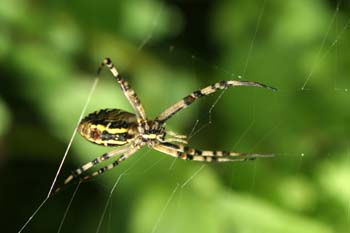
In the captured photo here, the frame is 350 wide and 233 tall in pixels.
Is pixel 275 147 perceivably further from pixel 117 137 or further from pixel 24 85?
pixel 24 85

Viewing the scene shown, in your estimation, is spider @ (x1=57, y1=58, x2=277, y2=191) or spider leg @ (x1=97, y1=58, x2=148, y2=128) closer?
spider @ (x1=57, y1=58, x2=277, y2=191)

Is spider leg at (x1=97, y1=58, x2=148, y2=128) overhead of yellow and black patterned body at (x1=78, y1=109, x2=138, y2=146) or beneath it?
overhead

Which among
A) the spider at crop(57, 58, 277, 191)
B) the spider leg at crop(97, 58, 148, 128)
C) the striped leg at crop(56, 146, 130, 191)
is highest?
the spider leg at crop(97, 58, 148, 128)

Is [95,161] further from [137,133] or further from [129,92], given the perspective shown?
[129,92]

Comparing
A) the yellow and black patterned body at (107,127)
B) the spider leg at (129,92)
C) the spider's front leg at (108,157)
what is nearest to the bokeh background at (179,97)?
the spider's front leg at (108,157)

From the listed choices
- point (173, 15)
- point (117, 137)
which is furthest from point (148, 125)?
point (173, 15)

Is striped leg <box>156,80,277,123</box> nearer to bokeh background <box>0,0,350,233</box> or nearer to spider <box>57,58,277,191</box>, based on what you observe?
spider <box>57,58,277,191</box>

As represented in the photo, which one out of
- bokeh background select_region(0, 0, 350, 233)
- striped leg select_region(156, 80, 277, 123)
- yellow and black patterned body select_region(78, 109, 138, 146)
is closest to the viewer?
yellow and black patterned body select_region(78, 109, 138, 146)

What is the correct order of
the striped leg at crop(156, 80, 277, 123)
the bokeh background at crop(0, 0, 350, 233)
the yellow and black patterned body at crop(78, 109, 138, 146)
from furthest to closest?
the bokeh background at crop(0, 0, 350, 233) < the striped leg at crop(156, 80, 277, 123) < the yellow and black patterned body at crop(78, 109, 138, 146)

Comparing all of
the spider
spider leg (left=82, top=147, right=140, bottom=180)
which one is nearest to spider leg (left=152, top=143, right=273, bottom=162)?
the spider
